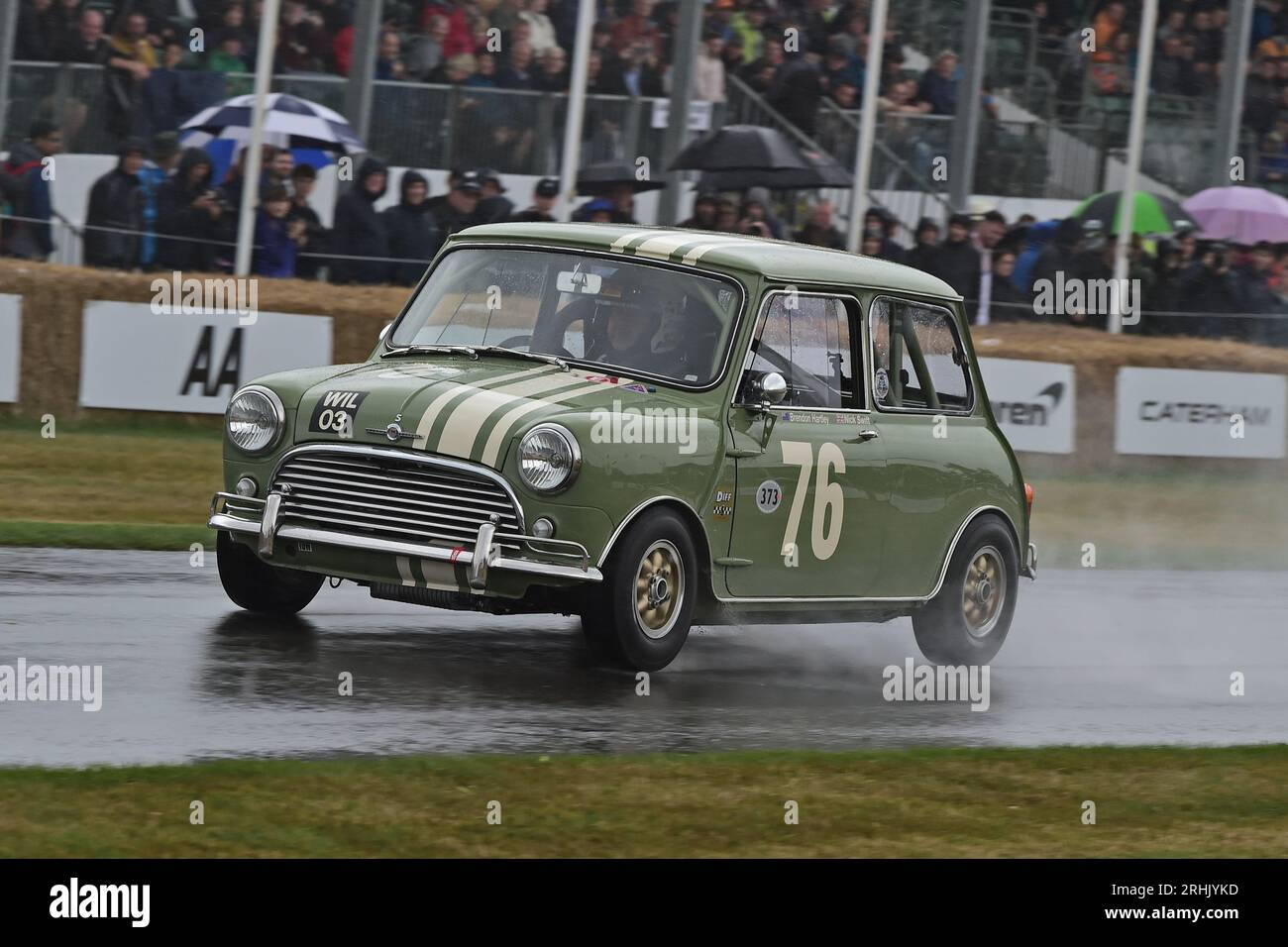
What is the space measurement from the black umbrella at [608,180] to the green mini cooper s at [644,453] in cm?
913

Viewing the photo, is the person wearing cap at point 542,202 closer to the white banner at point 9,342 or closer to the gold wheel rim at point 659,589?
the white banner at point 9,342

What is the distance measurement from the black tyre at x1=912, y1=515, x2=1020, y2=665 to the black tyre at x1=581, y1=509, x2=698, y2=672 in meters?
1.88

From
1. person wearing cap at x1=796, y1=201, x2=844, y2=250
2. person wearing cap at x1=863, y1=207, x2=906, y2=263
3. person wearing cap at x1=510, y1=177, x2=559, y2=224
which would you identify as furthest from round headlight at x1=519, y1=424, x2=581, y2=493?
person wearing cap at x1=863, y1=207, x2=906, y2=263

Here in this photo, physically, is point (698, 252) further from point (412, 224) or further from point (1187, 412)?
point (1187, 412)

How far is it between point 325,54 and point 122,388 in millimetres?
4503

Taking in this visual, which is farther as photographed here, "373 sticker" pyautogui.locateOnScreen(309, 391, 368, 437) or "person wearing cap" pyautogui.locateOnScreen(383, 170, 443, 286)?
"person wearing cap" pyautogui.locateOnScreen(383, 170, 443, 286)

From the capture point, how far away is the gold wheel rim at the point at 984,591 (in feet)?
34.1

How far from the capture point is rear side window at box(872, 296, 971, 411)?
32.7ft

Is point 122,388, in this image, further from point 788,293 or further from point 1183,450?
point 1183,450

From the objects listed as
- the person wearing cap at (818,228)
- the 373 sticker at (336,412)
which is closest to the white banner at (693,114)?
the person wearing cap at (818,228)

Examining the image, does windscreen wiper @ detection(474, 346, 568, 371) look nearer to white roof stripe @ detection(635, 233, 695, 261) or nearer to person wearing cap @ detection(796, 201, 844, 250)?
white roof stripe @ detection(635, 233, 695, 261)

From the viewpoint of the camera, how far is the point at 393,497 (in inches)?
331

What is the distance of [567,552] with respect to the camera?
27.0 ft

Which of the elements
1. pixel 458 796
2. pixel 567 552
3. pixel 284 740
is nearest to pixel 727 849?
pixel 458 796
